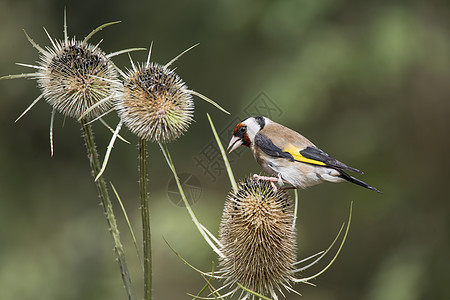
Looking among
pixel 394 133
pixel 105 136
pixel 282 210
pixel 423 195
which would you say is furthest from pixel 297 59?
pixel 282 210

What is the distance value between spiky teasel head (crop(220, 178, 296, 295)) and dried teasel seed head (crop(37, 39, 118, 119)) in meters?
0.73

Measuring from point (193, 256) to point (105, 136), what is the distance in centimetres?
222

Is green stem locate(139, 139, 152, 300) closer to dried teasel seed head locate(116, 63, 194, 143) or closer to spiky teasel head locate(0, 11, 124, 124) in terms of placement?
dried teasel seed head locate(116, 63, 194, 143)

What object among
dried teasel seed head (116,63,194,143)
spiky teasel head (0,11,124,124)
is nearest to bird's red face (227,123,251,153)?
dried teasel seed head (116,63,194,143)

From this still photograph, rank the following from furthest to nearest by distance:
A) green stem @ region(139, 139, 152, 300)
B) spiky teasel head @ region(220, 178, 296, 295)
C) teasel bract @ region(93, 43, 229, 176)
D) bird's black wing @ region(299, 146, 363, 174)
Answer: bird's black wing @ region(299, 146, 363, 174), spiky teasel head @ region(220, 178, 296, 295), teasel bract @ region(93, 43, 229, 176), green stem @ region(139, 139, 152, 300)

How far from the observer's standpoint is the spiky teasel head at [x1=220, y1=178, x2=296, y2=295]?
7.63 feet

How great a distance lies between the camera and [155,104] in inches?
81.4

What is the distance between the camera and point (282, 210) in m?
2.39

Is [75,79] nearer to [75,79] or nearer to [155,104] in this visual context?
[75,79]

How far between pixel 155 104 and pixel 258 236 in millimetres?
743

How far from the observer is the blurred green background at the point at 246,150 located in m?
5.23

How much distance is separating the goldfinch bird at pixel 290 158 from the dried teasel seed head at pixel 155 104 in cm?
55

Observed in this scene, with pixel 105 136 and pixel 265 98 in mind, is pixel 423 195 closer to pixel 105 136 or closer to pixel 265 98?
pixel 265 98

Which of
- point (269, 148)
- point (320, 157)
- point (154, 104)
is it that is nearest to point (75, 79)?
point (154, 104)
